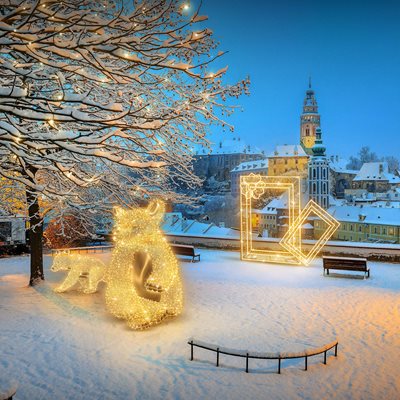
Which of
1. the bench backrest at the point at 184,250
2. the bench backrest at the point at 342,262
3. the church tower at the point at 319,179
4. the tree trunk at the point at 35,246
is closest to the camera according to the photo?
the tree trunk at the point at 35,246

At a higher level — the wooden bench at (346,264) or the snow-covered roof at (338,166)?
the snow-covered roof at (338,166)

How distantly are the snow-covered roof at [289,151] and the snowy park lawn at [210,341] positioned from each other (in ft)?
232

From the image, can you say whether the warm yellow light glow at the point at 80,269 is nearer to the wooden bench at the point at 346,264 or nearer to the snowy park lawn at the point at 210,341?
the snowy park lawn at the point at 210,341

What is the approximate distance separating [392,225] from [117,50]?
160ft

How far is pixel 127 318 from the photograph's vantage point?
9180 millimetres

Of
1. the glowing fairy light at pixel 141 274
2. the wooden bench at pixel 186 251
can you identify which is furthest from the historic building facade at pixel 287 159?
the glowing fairy light at pixel 141 274

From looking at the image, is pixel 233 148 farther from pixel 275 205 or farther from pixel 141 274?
pixel 141 274

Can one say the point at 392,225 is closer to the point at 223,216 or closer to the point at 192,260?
the point at 223,216

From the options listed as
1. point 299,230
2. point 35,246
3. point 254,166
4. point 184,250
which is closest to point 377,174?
point 254,166

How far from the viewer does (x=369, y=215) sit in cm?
5047

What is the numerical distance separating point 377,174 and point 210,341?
76650mm

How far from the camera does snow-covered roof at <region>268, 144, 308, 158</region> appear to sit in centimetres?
8268

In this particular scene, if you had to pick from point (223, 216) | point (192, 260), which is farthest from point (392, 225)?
point (192, 260)

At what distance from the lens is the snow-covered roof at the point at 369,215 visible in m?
48.2
